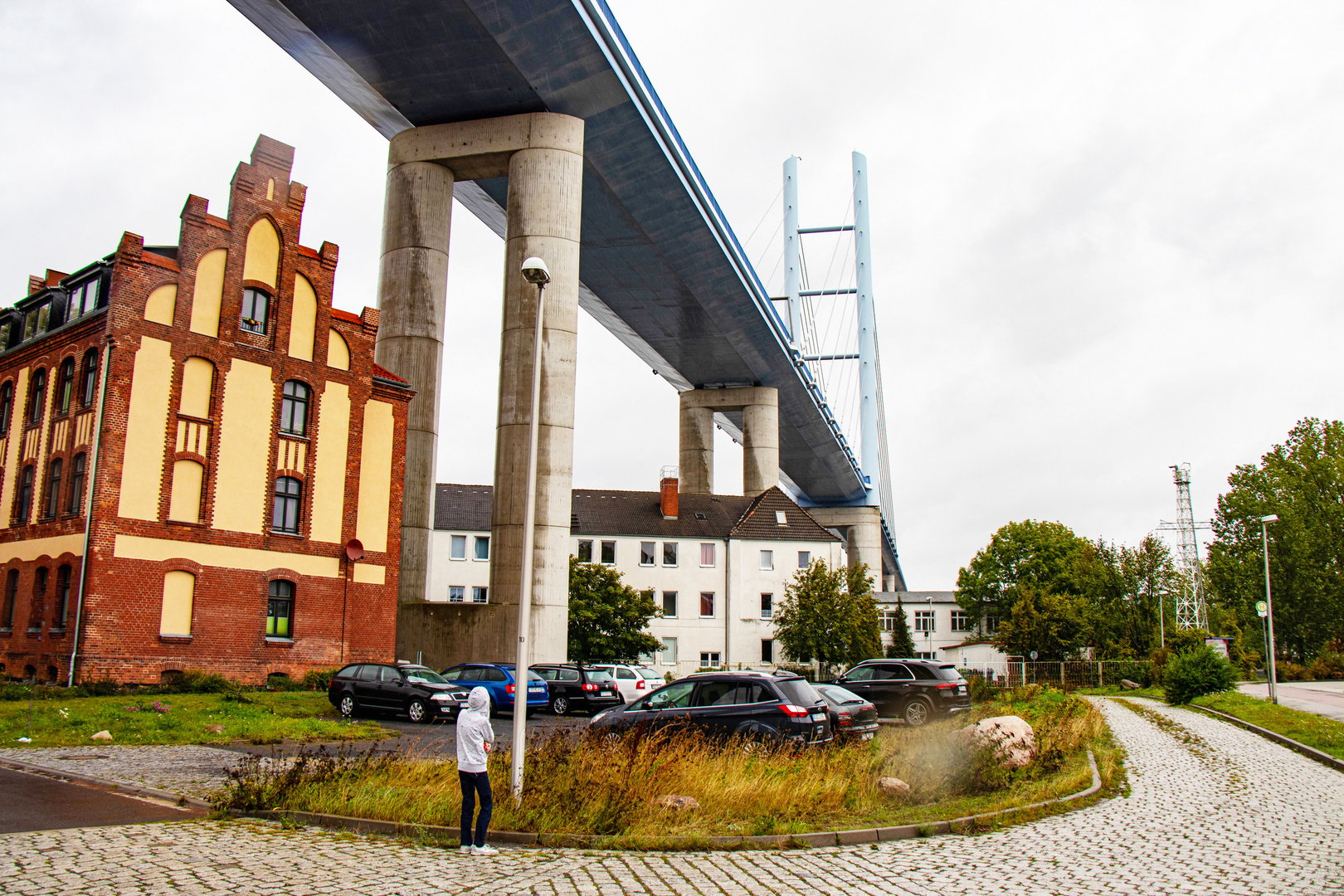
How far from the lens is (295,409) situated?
2861 cm

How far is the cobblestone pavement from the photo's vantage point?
7105 millimetres

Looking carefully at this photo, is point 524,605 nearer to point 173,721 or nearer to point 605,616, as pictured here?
point 173,721

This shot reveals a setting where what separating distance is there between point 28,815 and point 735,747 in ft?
23.7

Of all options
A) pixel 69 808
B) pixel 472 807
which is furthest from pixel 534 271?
pixel 69 808

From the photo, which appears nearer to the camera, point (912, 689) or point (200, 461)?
point (912, 689)

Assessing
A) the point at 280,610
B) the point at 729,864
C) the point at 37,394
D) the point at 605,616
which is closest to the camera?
the point at 729,864

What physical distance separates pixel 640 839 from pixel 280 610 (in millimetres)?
21357

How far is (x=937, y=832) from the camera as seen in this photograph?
31.1 ft

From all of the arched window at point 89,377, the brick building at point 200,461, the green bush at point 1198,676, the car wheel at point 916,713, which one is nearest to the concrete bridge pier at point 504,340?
the brick building at point 200,461

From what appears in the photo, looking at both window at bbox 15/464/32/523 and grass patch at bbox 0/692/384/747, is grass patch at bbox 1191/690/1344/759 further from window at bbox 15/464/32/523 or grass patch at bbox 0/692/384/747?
window at bbox 15/464/32/523

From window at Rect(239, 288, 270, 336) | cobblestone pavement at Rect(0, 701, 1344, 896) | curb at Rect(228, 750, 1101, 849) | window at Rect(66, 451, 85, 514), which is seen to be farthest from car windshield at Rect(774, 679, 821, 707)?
window at Rect(239, 288, 270, 336)

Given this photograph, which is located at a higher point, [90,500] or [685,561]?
[685,561]

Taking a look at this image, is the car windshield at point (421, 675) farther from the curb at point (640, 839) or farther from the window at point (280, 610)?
the curb at point (640, 839)

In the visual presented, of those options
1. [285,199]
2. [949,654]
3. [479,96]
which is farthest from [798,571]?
[285,199]
